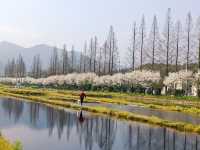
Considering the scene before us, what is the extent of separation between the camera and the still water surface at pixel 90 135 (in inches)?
823

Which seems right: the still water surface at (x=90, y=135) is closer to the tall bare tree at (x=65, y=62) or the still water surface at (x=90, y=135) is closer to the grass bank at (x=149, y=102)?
the grass bank at (x=149, y=102)

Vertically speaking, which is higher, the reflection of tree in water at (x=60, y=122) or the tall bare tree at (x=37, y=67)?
the tall bare tree at (x=37, y=67)

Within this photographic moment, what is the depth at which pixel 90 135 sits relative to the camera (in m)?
24.5

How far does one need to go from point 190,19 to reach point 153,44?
32.5 ft

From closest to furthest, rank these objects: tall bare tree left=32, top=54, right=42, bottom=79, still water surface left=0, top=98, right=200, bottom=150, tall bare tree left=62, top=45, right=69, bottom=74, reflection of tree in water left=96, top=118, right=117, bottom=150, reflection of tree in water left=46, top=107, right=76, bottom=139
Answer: still water surface left=0, top=98, right=200, bottom=150 → reflection of tree in water left=96, top=118, right=117, bottom=150 → reflection of tree in water left=46, top=107, right=76, bottom=139 → tall bare tree left=62, top=45, right=69, bottom=74 → tall bare tree left=32, top=54, right=42, bottom=79

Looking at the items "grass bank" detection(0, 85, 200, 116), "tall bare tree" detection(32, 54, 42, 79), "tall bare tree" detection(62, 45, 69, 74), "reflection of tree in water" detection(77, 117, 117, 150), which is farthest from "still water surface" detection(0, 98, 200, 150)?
"tall bare tree" detection(32, 54, 42, 79)

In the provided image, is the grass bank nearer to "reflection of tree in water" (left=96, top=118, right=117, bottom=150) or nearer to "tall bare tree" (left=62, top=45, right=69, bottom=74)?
"reflection of tree in water" (left=96, top=118, right=117, bottom=150)

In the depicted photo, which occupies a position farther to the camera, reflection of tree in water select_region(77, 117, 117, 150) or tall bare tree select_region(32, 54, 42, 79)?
tall bare tree select_region(32, 54, 42, 79)

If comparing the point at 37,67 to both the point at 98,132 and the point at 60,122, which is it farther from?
the point at 98,132

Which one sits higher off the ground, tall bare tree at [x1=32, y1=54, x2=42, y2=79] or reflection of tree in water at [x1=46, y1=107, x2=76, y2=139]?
tall bare tree at [x1=32, y1=54, x2=42, y2=79]

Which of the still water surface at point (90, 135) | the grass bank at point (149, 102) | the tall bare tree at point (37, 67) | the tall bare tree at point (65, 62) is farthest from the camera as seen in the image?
the tall bare tree at point (37, 67)

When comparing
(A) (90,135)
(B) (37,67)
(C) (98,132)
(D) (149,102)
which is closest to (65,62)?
(B) (37,67)

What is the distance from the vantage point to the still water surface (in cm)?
2091

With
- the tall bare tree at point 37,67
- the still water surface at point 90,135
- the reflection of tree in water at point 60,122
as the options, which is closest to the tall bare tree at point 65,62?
the tall bare tree at point 37,67
